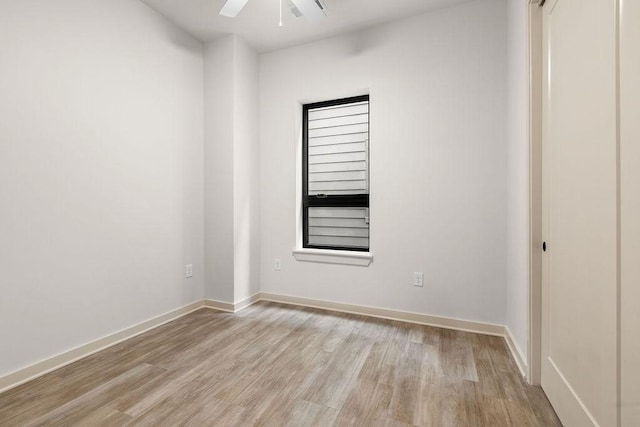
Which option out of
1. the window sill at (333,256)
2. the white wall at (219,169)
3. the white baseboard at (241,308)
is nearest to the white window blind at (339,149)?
the window sill at (333,256)

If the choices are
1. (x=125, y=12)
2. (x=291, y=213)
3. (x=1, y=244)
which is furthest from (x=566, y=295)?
(x=125, y=12)

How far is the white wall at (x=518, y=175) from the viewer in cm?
175

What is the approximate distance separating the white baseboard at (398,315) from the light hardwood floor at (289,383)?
0.30 feet

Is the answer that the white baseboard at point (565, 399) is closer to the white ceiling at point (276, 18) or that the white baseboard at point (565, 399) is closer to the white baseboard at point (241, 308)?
the white baseboard at point (241, 308)

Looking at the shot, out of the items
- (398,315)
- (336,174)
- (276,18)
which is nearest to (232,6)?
(276,18)

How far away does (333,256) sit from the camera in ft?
9.75

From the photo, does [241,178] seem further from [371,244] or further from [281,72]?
[371,244]

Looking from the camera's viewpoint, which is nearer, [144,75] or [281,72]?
[144,75]

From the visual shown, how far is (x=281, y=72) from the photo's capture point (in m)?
3.19

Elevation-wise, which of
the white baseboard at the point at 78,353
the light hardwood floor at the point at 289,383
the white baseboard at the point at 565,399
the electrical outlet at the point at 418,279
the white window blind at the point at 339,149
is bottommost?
the light hardwood floor at the point at 289,383

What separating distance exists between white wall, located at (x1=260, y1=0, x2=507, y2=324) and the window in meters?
0.22

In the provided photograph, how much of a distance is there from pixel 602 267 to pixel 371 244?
1.84m

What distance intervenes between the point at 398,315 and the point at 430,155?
4.74 feet

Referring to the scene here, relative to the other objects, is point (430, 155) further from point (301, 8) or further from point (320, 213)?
point (301, 8)
